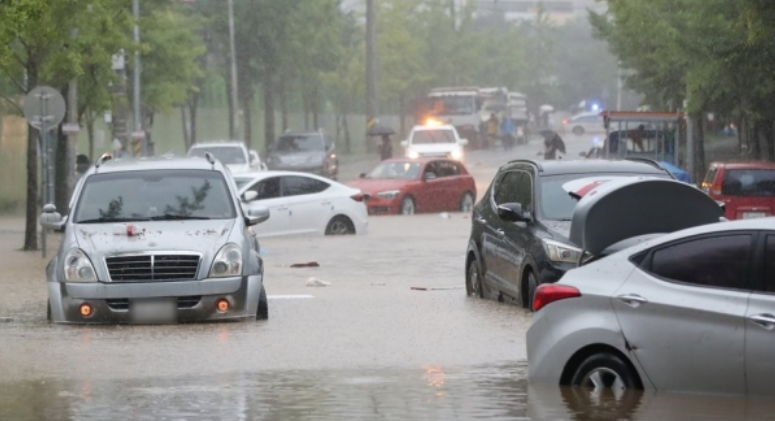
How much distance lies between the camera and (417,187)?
37.7 meters

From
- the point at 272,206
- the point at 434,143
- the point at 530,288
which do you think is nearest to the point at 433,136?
the point at 434,143

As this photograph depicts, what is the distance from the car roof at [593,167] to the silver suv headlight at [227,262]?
3.67 m

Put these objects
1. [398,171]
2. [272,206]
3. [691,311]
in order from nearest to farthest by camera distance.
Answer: [691,311] < [272,206] < [398,171]

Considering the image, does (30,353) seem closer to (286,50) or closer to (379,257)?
(379,257)

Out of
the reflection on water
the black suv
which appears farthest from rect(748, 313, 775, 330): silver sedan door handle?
the black suv

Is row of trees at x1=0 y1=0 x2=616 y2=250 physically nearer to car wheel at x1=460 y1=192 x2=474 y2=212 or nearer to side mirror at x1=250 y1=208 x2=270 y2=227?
side mirror at x1=250 y1=208 x2=270 y2=227

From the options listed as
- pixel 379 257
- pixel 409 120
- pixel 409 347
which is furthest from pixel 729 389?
pixel 409 120

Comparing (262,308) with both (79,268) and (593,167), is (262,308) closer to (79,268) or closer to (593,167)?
(79,268)

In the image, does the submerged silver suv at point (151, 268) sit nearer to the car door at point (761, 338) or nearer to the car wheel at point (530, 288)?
the car wheel at point (530, 288)

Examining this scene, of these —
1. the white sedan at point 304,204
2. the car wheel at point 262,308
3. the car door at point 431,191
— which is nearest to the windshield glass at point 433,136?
the car door at point 431,191

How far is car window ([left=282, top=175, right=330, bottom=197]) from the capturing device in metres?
29.5

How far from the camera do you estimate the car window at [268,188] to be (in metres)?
29.1

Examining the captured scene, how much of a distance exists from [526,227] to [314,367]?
14.4 ft

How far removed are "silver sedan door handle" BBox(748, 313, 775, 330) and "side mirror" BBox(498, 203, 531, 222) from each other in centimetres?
706
